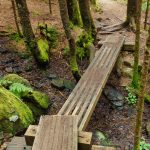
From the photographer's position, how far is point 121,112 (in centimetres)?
857

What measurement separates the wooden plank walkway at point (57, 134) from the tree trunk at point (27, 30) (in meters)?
4.43

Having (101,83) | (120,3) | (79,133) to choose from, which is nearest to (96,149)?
(79,133)

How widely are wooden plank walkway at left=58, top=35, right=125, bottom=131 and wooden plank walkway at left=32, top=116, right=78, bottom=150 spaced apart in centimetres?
50

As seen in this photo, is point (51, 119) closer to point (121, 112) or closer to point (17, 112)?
point (17, 112)

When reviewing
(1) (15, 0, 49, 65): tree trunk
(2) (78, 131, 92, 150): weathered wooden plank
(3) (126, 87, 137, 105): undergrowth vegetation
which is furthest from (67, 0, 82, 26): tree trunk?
(2) (78, 131, 92, 150): weathered wooden plank

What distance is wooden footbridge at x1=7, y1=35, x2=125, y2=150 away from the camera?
4711mm

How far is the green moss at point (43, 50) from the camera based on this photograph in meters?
9.57

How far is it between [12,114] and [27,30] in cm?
377

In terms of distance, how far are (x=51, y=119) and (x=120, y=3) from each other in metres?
19.0

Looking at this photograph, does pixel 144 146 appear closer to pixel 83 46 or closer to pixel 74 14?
pixel 83 46

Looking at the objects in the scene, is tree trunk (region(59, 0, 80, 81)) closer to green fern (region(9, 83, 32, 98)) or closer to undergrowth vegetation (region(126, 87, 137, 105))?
undergrowth vegetation (region(126, 87, 137, 105))

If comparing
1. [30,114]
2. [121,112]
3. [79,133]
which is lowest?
[121,112]

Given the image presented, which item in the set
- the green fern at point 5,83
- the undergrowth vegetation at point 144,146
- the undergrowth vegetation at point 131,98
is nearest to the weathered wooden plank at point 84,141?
the undergrowth vegetation at point 144,146

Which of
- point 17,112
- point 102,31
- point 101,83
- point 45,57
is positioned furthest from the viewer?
point 102,31
